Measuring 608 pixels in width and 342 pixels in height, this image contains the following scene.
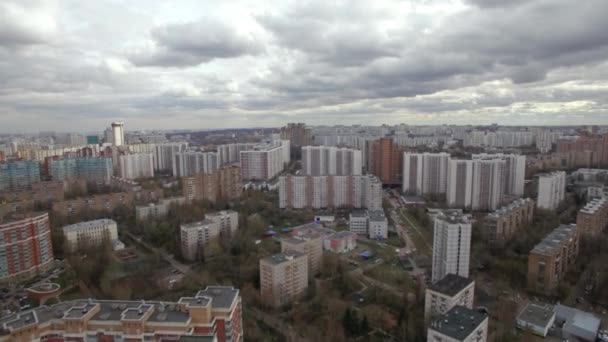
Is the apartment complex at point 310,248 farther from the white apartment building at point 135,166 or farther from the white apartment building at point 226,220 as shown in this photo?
the white apartment building at point 135,166

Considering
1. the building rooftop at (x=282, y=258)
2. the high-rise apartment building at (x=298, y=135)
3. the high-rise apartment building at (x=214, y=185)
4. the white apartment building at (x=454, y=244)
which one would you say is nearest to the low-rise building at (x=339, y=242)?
the building rooftop at (x=282, y=258)

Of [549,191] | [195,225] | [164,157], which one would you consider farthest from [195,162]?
[549,191]

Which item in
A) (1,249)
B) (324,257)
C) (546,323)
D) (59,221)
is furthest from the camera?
(59,221)

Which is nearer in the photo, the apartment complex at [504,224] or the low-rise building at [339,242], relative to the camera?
the apartment complex at [504,224]

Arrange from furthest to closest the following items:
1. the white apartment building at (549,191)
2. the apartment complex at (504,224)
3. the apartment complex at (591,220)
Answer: the white apartment building at (549,191), the apartment complex at (504,224), the apartment complex at (591,220)

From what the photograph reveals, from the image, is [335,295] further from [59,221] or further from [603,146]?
[603,146]

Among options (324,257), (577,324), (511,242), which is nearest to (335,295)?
(324,257)

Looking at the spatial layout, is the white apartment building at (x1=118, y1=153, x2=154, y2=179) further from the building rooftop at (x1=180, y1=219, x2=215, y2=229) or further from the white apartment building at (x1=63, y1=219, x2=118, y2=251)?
the building rooftop at (x1=180, y1=219, x2=215, y2=229)
